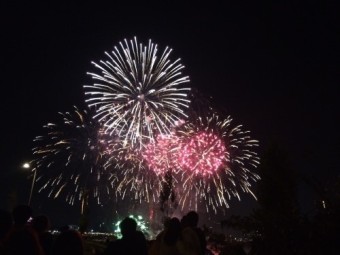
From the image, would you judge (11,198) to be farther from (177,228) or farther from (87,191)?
(177,228)

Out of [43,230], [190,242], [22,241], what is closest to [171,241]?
[190,242]

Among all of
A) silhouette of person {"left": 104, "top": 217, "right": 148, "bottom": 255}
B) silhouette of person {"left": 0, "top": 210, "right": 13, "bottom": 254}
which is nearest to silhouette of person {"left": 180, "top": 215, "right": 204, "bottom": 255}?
silhouette of person {"left": 104, "top": 217, "right": 148, "bottom": 255}

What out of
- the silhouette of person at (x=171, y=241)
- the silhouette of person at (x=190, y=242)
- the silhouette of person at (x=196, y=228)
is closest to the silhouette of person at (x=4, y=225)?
the silhouette of person at (x=171, y=241)

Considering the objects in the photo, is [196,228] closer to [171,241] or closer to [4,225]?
[171,241]

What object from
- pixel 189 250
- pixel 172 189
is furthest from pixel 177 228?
pixel 172 189

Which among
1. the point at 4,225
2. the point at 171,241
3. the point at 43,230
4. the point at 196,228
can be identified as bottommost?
the point at 171,241

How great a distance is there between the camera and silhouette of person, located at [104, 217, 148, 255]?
6379 mm

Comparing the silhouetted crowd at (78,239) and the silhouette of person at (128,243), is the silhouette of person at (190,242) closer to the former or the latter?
the silhouetted crowd at (78,239)

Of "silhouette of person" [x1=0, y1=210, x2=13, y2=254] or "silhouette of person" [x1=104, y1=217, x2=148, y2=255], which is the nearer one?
"silhouette of person" [x1=0, y1=210, x2=13, y2=254]

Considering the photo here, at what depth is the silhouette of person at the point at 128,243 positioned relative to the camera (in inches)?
251

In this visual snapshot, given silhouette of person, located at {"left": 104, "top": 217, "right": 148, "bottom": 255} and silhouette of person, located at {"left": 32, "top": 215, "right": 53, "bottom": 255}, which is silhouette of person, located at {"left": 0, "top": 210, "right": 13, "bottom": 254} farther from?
silhouette of person, located at {"left": 32, "top": 215, "right": 53, "bottom": 255}

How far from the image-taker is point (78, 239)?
244 inches

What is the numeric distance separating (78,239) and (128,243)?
0.72m

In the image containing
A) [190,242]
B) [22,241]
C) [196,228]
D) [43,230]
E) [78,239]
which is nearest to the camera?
[22,241]
